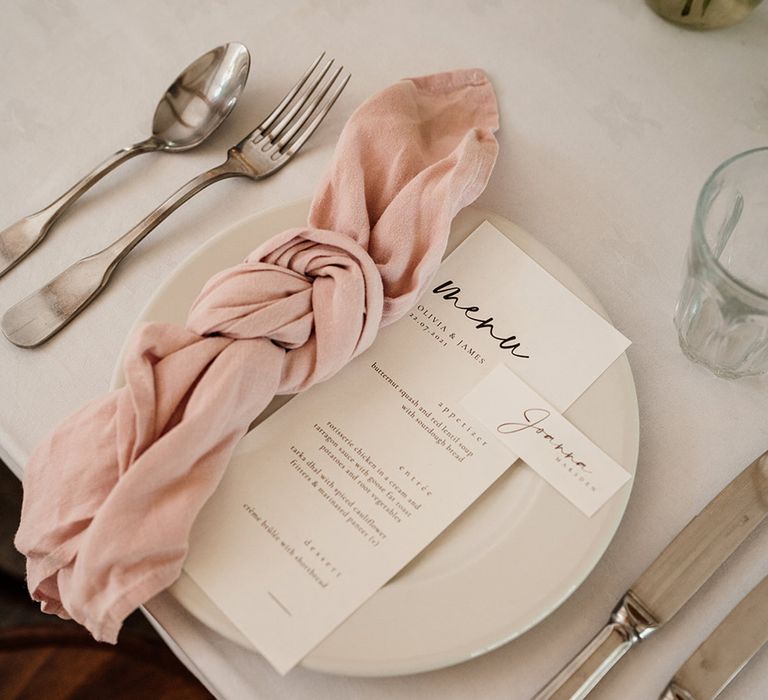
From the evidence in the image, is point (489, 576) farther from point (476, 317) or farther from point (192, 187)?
point (192, 187)

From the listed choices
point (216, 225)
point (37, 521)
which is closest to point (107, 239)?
point (216, 225)

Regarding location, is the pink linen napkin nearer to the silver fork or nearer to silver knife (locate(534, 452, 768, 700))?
the silver fork

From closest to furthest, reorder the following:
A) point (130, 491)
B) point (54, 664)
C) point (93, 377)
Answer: point (130, 491)
point (93, 377)
point (54, 664)

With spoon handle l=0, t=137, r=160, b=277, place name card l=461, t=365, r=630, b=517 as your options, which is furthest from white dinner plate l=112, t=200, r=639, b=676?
spoon handle l=0, t=137, r=160, b=277

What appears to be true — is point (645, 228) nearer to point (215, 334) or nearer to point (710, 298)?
point (710, 298)

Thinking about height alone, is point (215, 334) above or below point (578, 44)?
below

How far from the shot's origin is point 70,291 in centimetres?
55

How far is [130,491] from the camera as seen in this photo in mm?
413

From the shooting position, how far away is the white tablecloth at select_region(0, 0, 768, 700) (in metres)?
0.45

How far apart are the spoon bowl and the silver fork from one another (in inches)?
1.3

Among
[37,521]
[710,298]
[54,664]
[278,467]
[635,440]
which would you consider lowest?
[54,664]

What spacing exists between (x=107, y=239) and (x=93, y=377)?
11cm

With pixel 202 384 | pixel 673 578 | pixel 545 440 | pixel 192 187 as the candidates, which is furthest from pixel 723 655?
pixel 192 187

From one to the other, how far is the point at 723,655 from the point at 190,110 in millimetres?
525
